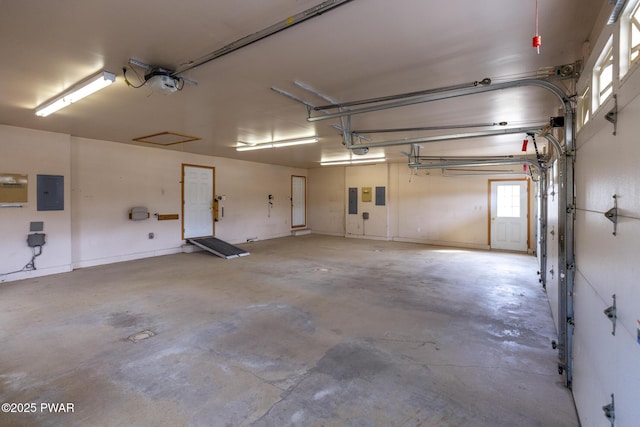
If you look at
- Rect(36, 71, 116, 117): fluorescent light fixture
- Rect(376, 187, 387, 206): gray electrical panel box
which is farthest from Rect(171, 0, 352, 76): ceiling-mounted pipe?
Rect(376, 187, 387, 206): gray electrical panel box

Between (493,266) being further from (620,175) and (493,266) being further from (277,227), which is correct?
(277,227)

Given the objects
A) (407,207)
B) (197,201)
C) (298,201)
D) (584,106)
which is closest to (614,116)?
(584,106)

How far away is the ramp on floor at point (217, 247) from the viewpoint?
24.3 ft

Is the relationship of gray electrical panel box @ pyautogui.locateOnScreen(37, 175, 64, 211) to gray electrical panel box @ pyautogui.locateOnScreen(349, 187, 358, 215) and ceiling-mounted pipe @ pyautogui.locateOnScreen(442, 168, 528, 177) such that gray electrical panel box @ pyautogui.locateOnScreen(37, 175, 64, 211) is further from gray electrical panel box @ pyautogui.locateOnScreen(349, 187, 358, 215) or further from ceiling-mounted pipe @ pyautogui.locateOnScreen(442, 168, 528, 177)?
ceiling-mounted pipe @ pyautogui.locateOnScreen(442, 168, 528, 177)

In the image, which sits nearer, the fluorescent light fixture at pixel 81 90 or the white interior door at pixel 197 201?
the fluorescent light fixture at pixel 81 90

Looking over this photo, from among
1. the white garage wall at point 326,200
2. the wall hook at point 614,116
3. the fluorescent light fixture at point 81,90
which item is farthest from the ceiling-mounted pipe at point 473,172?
the fluorescent light fixture at point 81,90

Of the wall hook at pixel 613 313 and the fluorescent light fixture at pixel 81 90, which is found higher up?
the fluorescent light fixture at pixel 81 90

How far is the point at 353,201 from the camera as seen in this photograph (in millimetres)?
11125

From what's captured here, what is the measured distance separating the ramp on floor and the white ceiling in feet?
12.2

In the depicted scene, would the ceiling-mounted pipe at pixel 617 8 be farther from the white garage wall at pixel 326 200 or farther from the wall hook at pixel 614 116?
the white garage wall at pixel 326 200

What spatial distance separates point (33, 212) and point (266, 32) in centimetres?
601

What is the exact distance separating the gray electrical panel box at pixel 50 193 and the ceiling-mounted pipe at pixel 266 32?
459cm

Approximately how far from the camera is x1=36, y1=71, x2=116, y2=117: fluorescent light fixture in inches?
117

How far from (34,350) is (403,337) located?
358 centimetres
